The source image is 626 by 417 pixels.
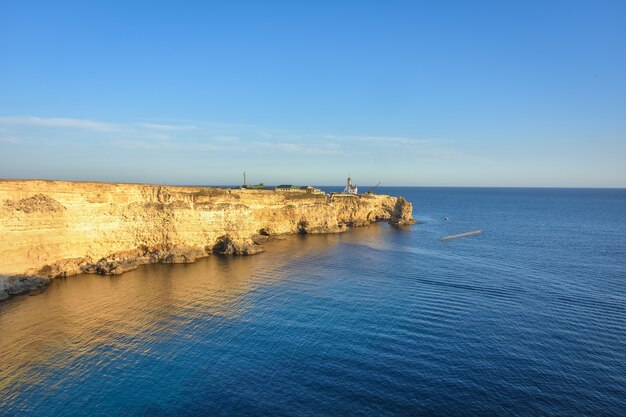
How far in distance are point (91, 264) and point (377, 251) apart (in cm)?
4190

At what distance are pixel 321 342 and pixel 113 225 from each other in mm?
36783

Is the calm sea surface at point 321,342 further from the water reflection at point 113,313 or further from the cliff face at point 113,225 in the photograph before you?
the cliff face at point 113,225

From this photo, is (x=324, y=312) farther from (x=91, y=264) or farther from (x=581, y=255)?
(x=581, y=255)

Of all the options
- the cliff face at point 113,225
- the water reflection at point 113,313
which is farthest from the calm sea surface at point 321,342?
the cliff face at point 113,225

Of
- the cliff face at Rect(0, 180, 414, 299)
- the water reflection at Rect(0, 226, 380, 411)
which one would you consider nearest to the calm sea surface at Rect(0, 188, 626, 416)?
the water reflection at Rect(0, 226, 380, 411)

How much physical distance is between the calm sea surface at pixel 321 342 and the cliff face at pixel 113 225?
4.31 m

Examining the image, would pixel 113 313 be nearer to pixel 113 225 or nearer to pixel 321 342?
pixel 321 342

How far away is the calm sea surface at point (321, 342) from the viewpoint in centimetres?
2059

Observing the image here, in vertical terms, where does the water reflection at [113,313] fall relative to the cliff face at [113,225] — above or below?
below

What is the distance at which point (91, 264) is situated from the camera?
152 ft

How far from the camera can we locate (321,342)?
27625 mm

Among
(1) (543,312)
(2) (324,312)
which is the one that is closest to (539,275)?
(1) (543,312)

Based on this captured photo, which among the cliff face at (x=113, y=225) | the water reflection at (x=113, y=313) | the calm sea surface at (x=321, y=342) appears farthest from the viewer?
the cliff face at (x=113, y=225)

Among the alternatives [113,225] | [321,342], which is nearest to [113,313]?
[321,342]
